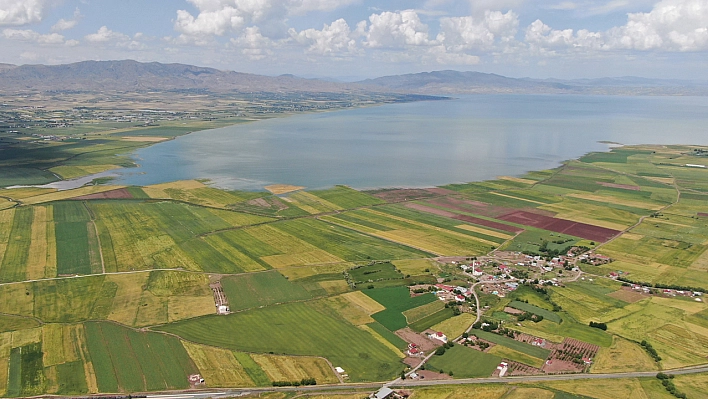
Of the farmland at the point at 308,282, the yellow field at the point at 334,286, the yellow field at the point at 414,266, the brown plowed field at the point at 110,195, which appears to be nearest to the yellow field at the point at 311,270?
the farmland at the point at 308,282

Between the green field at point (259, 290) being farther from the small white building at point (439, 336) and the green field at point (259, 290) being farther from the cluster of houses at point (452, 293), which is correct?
the small white building at point (439, 336)

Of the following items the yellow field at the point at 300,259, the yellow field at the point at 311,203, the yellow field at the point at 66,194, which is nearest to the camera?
the yellow field at the point at 300,259

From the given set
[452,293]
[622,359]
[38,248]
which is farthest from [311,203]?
[622,359]

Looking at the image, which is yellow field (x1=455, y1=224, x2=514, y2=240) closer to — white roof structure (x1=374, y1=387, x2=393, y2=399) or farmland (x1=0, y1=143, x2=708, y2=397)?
farmland (x1=0, y1=143, x2=708, y2=397)

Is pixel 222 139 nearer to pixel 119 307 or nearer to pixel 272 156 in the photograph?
pixel 272 156

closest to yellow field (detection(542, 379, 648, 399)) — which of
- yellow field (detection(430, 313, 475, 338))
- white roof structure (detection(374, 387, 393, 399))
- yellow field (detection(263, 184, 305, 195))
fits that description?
yellow field (detection(430, 313, 475, 338))

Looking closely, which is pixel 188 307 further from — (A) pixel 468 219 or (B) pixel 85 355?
(A) pixel 468 219

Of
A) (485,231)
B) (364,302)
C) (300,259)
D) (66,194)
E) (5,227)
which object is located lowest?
(364,302)
